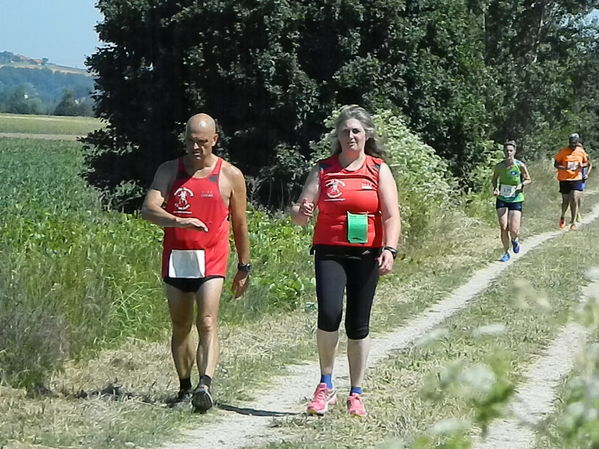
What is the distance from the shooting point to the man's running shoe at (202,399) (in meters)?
7.09

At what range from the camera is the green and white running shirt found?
16234 mm

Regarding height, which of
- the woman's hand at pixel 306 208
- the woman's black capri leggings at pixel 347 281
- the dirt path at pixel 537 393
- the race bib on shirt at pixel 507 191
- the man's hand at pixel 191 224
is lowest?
the dirt path at pixel 537 393

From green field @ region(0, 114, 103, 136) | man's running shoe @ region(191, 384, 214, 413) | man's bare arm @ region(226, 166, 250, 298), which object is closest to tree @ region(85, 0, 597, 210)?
man's bare arm @ region(226, 166, 250, 298)

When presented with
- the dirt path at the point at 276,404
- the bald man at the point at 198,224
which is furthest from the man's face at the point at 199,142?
the dirt path at the point at 276,404

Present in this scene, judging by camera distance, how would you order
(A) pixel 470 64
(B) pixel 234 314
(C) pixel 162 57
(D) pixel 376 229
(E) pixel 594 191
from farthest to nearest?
(E) pixel 594 191 < (A) pixel 470 64 < (C) pixel 162 57 < (B) pixel 234 314 < (D) pixel 376 229

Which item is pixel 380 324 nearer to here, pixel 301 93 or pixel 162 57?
pixel 301 93

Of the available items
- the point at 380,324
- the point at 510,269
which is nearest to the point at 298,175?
the point at 510,269

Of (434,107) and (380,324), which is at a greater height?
(434,107)

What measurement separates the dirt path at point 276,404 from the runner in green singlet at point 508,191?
14.4 feet

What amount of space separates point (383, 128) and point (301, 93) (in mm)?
5938

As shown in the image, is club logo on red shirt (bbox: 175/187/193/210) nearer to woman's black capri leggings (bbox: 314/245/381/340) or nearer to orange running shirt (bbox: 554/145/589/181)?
woman's black capri leggings (bbox: 314/245/381/340)

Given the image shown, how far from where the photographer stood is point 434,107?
2491 centimetres

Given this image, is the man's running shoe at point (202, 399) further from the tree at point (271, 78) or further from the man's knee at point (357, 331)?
the tree at point (271, 78)

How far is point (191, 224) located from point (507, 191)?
33.2ft
